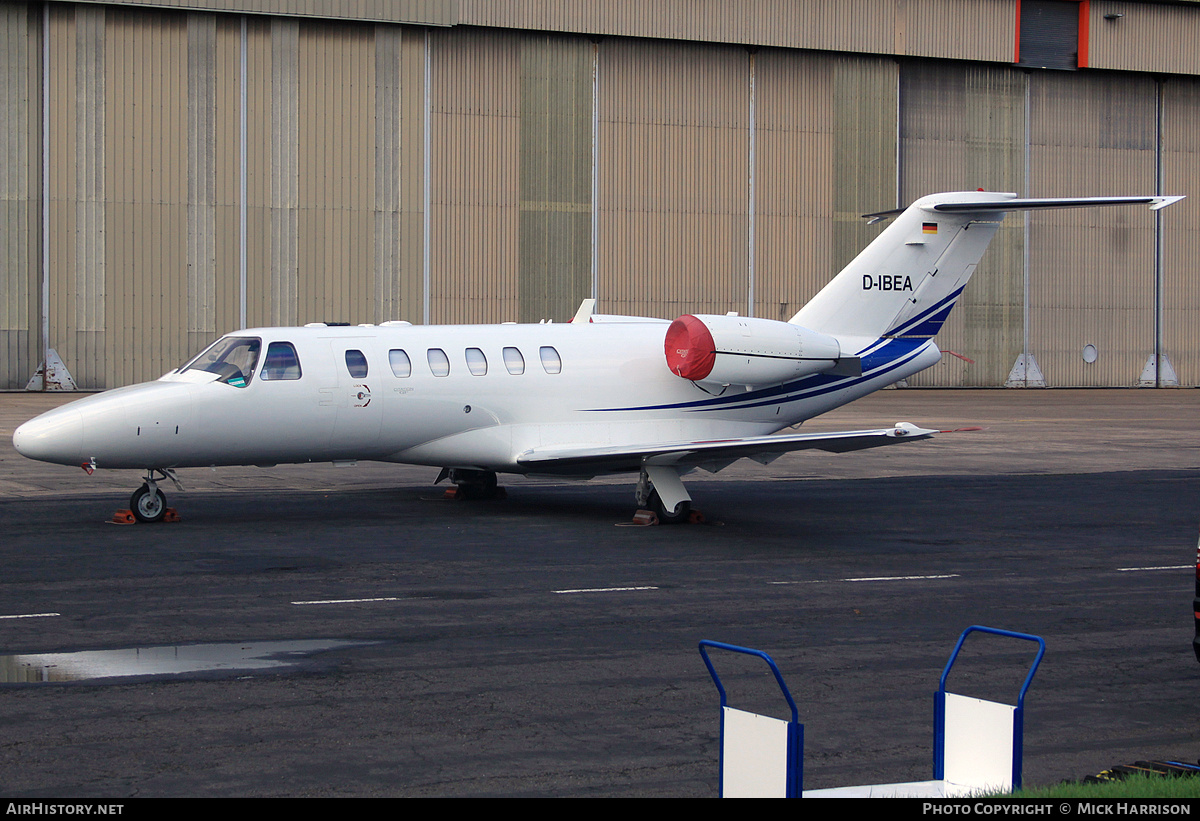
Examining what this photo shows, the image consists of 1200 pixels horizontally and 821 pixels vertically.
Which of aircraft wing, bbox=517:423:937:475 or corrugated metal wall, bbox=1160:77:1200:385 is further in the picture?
corrugated metal wall, bbox=1160:77:1200:385

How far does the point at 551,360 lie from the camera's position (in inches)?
690

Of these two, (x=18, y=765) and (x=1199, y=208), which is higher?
(x=1199, y=208)

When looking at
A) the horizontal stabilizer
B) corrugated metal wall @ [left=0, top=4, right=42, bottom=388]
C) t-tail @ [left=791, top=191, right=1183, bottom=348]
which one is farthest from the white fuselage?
corrugated metal wall @ [left=0, top=4, right=42, bottom=388]

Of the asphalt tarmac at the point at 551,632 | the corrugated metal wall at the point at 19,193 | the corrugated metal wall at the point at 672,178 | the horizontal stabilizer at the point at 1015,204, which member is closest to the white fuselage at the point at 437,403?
the asphalt tarmac at the point at 551,632

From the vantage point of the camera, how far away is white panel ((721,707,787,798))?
5.11 m

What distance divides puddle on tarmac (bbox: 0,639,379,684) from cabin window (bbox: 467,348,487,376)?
768 cm

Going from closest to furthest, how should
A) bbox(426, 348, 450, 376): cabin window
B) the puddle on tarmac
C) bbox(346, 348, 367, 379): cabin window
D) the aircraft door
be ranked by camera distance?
the puddle on tarmac, the aircraft door, bbox(346, 348, 367, 379): cabin window, bbox(426, 348, 450, 376): cabin window

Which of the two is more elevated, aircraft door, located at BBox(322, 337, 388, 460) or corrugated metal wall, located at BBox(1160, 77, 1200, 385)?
corrugated metal wall, located at BBox(1160, 77, 1200, 385)

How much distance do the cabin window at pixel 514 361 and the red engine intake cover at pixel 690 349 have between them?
1912mm

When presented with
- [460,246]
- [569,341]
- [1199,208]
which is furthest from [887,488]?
[1199,208]

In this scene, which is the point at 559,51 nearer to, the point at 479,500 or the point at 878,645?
the point at 479,500

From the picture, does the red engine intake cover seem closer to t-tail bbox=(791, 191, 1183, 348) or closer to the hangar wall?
t-tail bbox=(791, 191, 1183, 348)

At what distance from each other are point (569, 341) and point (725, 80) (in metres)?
30.4

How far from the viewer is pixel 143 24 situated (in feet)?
132
